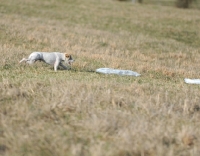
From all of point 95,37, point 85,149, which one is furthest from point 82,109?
point 95,37

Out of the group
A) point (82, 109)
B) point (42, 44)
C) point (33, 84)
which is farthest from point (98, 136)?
point (42, 44)

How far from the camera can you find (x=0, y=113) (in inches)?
261

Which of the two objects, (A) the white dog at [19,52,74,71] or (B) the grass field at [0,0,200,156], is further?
(A) the white dog at [19,52,74,71]

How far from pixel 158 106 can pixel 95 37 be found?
1709cm

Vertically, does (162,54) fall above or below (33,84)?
below

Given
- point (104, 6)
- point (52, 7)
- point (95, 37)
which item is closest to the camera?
point (95, 37)

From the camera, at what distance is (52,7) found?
40469mm

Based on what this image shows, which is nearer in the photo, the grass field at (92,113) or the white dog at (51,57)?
the grass field at (92,113)

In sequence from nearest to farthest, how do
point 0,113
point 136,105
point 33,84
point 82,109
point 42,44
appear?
point 0,113 → point 82,109 → point 136,105 → point 33,84 → point 42,44

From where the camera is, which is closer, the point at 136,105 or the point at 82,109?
the point at 82,109

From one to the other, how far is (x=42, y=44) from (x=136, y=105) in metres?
13.4

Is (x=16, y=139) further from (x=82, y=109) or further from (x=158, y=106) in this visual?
(x=158, y=106)

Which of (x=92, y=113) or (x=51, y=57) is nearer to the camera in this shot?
(x=92, y=113)

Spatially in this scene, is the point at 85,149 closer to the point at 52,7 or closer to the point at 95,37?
the point at 95,37
